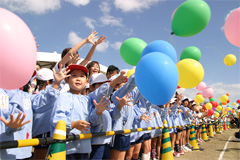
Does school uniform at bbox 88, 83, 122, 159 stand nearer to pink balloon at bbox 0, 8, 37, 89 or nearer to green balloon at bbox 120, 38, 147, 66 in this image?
pink balloon at bbox 0, 8, 37, 89

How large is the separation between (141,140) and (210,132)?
35.6 feet

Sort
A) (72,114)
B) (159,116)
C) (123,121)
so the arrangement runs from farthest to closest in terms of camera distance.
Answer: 1. (159,116)
2. (123,121)
3. (72,114)

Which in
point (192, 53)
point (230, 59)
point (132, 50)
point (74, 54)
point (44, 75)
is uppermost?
point (230, 59)

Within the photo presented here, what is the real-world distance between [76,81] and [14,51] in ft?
3.52

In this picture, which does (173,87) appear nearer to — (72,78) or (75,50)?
(72,78)

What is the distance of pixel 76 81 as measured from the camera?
2.43 meters

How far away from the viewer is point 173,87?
8.79 ft

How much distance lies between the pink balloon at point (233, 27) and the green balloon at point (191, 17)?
1.64ft

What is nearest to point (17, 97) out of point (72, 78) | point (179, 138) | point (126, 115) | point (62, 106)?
point (62, 106)

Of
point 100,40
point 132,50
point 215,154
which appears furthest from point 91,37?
point 215,154

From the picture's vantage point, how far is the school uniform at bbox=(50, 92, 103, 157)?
2.04 metres

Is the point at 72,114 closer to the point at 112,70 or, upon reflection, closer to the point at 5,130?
the point at 5,130

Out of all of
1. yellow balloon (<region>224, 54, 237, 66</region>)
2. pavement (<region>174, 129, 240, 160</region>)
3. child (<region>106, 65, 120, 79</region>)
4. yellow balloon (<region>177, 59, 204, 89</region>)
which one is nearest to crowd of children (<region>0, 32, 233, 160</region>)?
child (<region>106, 65, 120, 79</region>)

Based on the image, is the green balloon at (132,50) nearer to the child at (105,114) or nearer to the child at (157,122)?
the child at (105,114)
